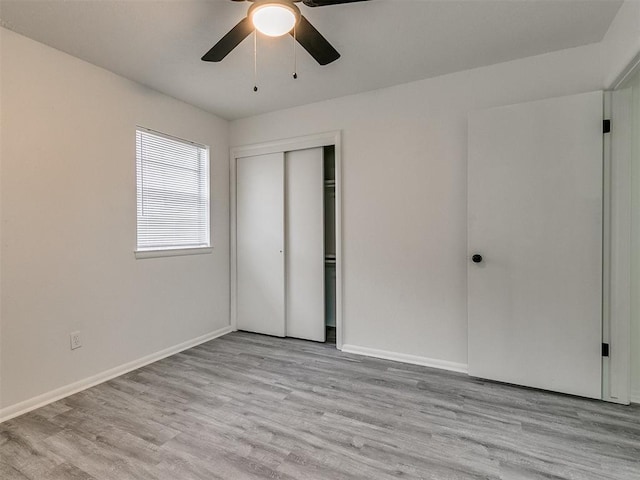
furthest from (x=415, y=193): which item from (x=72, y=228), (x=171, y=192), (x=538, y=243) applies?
(x=72, y=228)

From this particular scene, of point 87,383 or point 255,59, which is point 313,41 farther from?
point 87,383

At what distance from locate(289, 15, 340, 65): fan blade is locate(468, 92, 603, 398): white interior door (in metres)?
1.32

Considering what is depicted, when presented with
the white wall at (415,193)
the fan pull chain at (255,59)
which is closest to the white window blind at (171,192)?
the fan pull chain at (255,59)

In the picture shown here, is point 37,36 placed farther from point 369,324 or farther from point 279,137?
point 369,324

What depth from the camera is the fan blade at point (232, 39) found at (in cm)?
166

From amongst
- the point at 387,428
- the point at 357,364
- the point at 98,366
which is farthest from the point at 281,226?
the point at 387,428

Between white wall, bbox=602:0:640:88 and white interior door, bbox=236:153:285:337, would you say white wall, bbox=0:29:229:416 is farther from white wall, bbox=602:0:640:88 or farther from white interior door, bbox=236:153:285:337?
white wall, bbox=602:0:640:88

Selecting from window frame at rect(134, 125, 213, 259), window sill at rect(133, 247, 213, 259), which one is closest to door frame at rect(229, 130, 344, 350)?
window frame at rect(134, 125, 213, 259)

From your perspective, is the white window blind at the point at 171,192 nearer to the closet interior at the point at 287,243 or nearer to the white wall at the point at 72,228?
the white wall at the point at 72,228

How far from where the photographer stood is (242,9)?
1.91 metres

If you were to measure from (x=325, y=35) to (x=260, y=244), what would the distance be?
2.19 metres

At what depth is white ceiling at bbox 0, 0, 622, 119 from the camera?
188 cm

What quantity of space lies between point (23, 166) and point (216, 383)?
6.50 feet

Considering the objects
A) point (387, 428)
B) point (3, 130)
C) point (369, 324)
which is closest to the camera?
point (387, 428)
